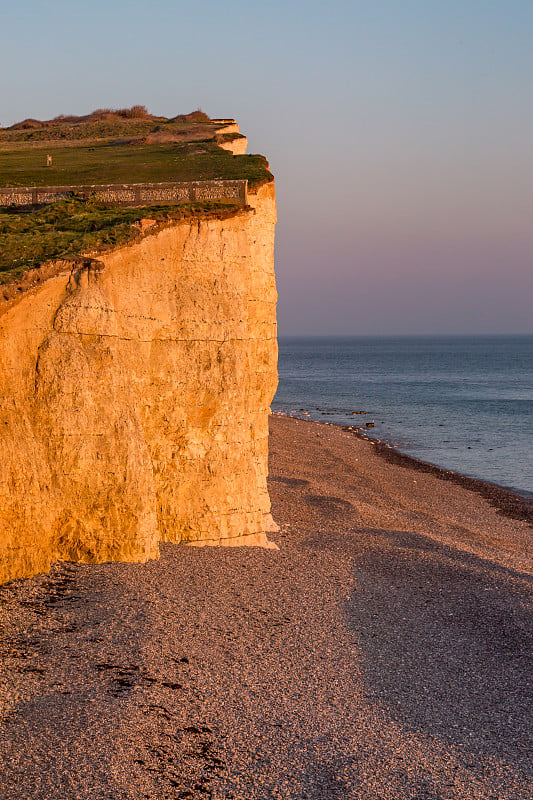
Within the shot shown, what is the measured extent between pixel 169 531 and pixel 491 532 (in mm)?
18096

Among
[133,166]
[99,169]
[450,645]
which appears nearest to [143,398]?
[450,645]

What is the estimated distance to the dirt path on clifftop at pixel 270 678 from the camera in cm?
1127

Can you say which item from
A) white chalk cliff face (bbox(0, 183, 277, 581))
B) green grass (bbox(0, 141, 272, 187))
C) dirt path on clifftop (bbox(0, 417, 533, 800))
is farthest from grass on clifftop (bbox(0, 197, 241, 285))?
dirt path on clifftop (bbox(0, 417, 533, 800))

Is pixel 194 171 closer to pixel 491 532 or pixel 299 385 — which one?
pixel 491 532

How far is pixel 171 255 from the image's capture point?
20.7 metres

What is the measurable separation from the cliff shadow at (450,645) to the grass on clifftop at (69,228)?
11.7 m

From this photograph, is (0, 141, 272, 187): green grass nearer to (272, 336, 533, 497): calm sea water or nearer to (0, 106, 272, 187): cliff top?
(0, 106, 272, 187): cliff top

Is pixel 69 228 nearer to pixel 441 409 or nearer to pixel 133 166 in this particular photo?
pixel 133 166

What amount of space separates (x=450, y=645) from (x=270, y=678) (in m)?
5.03

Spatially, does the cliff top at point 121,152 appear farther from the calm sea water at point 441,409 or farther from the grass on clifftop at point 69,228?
the calm sea water at point 441,409

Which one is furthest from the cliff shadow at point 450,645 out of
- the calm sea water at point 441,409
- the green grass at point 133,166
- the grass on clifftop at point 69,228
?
the calm sea water at point 441,409

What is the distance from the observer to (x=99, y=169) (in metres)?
31.6

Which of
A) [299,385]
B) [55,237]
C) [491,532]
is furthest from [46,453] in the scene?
[299,385]

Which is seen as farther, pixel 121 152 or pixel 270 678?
pixel 121 152
